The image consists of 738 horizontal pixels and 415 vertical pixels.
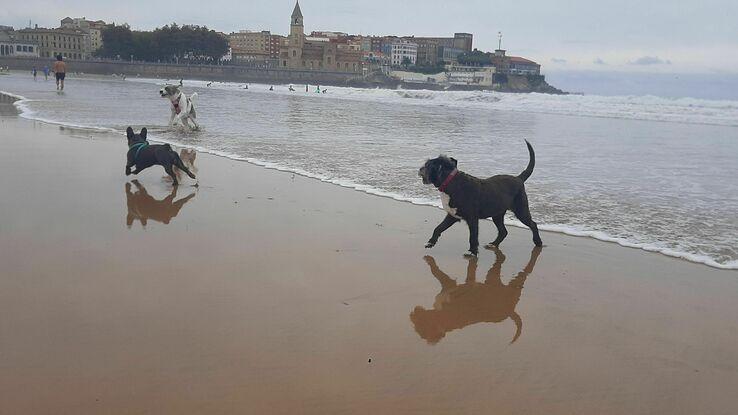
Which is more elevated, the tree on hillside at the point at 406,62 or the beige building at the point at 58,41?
the tree on hillside at the point at 406,62

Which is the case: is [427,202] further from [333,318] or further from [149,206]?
[333,318]

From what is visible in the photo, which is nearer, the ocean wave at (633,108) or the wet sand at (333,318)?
the wet sand at (333,318)

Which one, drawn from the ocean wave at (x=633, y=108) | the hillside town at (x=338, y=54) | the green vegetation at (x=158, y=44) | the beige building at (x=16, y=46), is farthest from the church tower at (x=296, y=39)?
the ocean wave at (x=633, y=108)

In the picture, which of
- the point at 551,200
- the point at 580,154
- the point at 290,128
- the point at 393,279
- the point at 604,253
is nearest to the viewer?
the point at 393,279

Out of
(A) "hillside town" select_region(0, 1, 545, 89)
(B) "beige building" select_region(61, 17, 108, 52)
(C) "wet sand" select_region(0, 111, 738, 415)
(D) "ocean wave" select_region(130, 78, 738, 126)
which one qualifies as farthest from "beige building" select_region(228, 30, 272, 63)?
(C) "wet sand" select_region(0, 111, 738, 415)

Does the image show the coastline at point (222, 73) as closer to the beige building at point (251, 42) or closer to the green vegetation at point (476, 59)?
the green vegetation at point (476, 59)

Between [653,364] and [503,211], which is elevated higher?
[503,211]

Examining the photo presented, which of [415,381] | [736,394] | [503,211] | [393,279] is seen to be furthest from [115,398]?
[503,211]

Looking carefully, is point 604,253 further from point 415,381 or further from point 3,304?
point 3,304

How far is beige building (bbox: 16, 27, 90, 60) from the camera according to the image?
394 feet

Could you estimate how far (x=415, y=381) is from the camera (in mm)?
2695

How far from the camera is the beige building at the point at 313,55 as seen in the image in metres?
130

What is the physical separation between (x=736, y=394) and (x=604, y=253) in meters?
2.33

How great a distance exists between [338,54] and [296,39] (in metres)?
9.67
